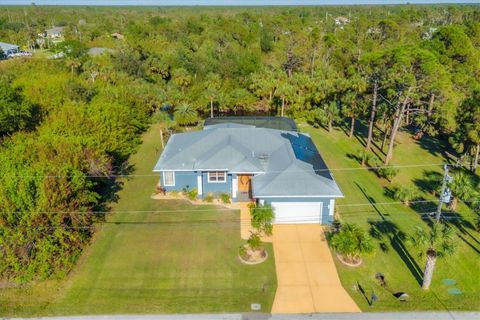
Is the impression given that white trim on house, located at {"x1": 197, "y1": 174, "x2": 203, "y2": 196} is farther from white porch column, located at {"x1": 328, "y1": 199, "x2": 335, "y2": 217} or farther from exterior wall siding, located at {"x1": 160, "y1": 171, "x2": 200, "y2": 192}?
→ white porch column, located at {"x1": 328, "y1": 199, "x2": 335, "y2": 217}

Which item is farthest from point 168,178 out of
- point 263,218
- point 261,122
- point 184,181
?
point 261,122

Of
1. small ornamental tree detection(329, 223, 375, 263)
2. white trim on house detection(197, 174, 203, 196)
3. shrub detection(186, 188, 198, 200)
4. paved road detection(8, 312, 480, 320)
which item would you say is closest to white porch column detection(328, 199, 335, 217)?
small ornamental tree detection(329, 223, 375, 263)

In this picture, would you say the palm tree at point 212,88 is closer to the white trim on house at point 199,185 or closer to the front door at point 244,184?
the white trim on house at point 199,185

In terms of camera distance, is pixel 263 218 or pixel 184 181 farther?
pixel 184 181

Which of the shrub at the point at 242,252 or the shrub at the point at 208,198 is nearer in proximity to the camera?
the shrub at the point at 242,252

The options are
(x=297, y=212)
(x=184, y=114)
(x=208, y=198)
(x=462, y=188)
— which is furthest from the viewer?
(x=184, y=114)

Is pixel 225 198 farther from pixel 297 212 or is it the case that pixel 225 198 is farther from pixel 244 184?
pixel 297 212

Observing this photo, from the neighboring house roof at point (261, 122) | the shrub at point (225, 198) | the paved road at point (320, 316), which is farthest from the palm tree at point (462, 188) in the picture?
the neighboring house roof at point (261, 122)
